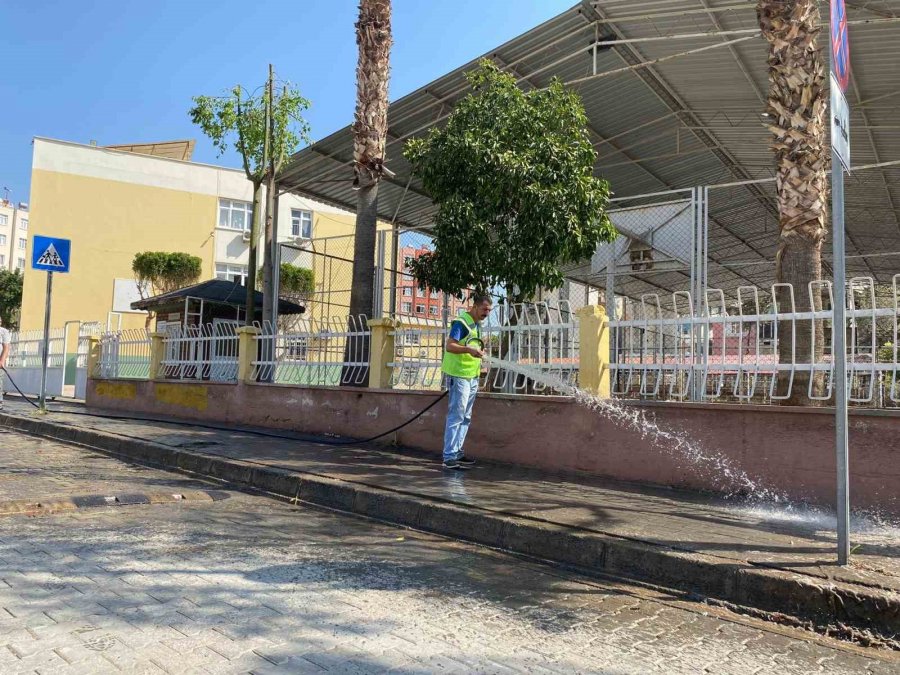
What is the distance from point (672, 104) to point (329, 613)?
13.0 m

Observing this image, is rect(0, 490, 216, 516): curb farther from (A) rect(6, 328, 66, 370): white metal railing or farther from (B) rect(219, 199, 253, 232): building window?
(B) rect(219, 199, 253, 232): building window

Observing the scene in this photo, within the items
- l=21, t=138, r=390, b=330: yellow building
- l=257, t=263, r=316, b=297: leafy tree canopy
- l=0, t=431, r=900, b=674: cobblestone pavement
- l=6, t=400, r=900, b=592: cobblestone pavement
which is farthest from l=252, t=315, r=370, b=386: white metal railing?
l=21, t=138, r=390, b=330: yellow building

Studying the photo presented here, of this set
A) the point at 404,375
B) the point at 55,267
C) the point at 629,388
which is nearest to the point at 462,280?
the point at 404,375

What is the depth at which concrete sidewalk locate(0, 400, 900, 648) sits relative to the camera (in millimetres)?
3914

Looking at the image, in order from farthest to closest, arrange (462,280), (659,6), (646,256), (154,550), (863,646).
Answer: (646,256) → (659,6) → (462,280) → (154,550) → (863,646)

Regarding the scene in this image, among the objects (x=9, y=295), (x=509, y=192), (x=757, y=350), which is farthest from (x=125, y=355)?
(x=9, y=295)

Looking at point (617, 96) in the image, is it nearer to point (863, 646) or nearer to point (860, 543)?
point (860, 543)

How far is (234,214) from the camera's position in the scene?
35.8 metres

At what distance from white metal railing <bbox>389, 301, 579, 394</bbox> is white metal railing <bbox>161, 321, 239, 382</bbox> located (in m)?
4.12

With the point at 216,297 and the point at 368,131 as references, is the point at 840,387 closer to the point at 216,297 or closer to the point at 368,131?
the point at 368,131

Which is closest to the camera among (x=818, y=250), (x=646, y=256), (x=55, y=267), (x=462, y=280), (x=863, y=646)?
(x=863, y=646)

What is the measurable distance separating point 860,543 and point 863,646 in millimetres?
1381

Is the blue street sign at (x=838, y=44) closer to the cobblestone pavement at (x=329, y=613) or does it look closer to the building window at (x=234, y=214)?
the cobblestone pavement at (x=329, y=613)

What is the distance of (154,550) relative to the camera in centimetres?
456
